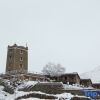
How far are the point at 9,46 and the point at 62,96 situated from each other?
1603 inches

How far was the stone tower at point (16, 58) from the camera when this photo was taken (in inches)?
3868

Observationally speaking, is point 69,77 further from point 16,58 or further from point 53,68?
point 53,68

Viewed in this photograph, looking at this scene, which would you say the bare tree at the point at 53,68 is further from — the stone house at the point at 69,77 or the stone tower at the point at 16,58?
the stone house at the point at 69,77

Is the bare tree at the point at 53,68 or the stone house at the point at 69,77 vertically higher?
the bare tree at the point at 53,68

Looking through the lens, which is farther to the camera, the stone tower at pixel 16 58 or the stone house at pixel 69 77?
the stone tower at pixel 16 58

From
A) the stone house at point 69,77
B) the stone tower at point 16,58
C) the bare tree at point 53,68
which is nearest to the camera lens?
the stone house at point 69,77

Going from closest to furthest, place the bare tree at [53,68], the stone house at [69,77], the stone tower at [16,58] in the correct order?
the stone house at [69,77] < the stone tower at [16,58] < the bare tree at [53,68]

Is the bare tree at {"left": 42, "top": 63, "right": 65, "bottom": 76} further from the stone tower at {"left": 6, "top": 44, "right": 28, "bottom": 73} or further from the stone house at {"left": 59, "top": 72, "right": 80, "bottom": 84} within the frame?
the stone house at {"left": 59, "top": 72, "right": 80, "bottom": 84}

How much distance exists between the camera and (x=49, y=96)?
64.5m

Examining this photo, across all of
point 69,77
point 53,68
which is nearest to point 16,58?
point 69,77

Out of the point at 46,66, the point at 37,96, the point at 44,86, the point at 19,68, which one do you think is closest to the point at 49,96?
the point at 37,96

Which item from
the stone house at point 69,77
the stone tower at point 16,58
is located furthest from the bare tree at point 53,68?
the stone house at point 69,77

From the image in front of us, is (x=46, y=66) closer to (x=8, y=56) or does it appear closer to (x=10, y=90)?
(x=8, y=56)

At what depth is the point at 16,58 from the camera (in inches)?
3895
